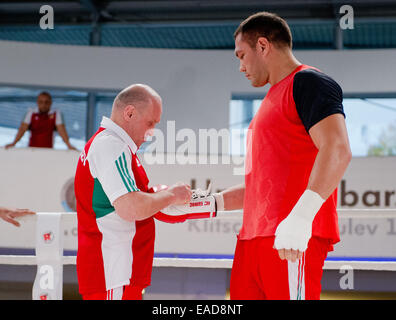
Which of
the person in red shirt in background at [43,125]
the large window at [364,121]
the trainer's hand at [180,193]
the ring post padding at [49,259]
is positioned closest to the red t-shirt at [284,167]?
the trainer's hand at [180,193]

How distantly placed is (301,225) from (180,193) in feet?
1.79

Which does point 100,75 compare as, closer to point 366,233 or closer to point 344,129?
point 366,233

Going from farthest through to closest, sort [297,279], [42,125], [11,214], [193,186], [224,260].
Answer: [42,125]
[193,186]
[224,260]
[11,214]
[297,279]

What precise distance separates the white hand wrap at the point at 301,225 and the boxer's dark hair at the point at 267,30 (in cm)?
59

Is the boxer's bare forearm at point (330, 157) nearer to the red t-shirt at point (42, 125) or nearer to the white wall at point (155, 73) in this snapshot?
the red t-shirt at point (42, 125)

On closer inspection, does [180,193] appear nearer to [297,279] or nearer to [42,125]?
[297,279]

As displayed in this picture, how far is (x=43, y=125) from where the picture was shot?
656 cm

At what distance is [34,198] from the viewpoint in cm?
576

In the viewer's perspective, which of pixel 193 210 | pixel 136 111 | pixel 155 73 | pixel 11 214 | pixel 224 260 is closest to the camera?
pixel 136 111

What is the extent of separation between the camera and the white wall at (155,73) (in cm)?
845

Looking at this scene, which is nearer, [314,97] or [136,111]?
[314,97]

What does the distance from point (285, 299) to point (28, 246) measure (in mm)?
4750

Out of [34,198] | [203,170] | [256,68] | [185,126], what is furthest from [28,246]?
[256,68]

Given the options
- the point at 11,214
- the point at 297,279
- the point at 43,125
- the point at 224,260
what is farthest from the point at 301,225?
the point at 43,125
